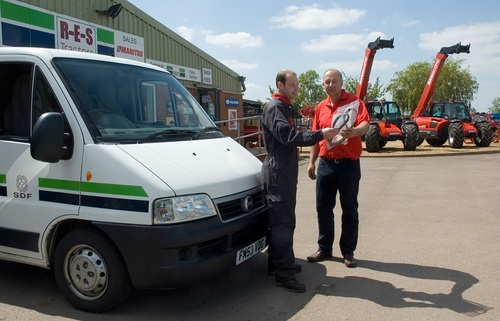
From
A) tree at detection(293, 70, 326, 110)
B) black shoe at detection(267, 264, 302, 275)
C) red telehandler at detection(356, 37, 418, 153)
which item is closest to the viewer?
black shoe at detection(267, 264, 302, 275)

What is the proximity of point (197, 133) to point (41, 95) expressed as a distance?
1.36m

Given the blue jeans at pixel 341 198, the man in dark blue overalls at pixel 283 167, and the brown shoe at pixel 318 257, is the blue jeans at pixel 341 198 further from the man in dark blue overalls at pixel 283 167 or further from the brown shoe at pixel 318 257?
the man in dark blue overalls at pixel 283 167

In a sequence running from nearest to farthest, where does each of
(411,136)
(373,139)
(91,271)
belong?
(91,271) → (373,139) → (411,136)

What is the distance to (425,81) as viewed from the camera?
5466 cm

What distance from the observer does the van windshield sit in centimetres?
377

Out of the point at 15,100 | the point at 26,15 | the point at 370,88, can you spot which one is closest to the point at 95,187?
the point at 15,100

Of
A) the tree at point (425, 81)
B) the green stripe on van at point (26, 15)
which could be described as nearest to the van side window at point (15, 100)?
the green stripe on van at point (26, 15)

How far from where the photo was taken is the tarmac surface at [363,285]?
3.70 meters

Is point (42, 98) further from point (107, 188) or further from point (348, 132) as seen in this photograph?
point (348, 132)

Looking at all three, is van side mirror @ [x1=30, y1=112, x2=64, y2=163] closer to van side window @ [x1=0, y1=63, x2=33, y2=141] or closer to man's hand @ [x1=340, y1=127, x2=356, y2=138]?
van side window @ [x1=0, y1=63, x2=33, y2=141]

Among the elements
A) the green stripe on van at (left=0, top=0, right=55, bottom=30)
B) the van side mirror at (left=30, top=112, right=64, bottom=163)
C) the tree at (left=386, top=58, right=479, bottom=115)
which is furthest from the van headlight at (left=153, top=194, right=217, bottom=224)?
the tree at (left=386, top=58, right=479, bottom=115)

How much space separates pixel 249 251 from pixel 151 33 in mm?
11621

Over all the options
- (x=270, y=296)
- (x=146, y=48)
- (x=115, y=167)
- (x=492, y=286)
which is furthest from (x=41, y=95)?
(x=146, y=48)

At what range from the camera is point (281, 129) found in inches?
157
